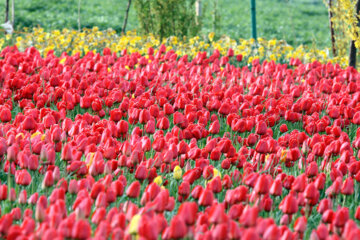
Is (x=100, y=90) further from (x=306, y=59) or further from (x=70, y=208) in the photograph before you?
(x=306, y=59)

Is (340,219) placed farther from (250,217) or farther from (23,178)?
(23,178)

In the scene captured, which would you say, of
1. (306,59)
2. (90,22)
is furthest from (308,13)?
(306,59)

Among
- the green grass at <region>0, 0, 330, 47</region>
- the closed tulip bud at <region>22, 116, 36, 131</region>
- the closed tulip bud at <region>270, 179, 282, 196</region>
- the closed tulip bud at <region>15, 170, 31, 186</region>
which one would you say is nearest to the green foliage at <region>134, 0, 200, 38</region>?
the green grass at <region>0, 0, 330, 47</region>

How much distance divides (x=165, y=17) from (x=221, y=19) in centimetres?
1149

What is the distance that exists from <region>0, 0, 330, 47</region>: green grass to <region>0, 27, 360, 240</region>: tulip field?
391 inches

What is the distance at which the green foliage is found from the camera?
9.67 metres

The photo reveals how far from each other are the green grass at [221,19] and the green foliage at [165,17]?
16.7ft

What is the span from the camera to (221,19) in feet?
68.9

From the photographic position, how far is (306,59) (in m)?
8.33

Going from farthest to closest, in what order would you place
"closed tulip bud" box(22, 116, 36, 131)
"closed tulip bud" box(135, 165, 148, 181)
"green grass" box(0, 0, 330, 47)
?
"green grass" box(0, 0, 330, 47) → "closed tulip bud" box(22, 116, 36, 131) → "closed tulip bud" box(135, 165, 148, 181)

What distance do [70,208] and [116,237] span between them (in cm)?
79

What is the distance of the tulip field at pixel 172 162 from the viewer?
2.21 meters

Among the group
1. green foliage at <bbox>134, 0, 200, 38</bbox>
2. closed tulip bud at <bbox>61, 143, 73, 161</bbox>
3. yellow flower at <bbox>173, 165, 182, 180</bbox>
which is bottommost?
yellow flower at <bbox>173, 165, 182, 180</bbox>

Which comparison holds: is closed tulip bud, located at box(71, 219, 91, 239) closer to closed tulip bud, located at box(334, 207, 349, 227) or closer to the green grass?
closed tulip bud, located at box(334, 207, 349, 227)
